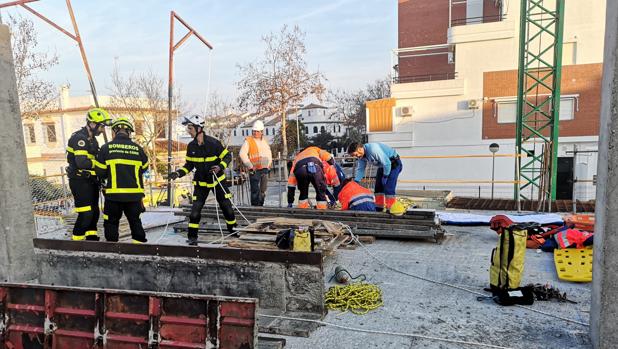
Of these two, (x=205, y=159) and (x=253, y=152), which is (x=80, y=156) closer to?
(x=205, y=159)

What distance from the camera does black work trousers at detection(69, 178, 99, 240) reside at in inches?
232

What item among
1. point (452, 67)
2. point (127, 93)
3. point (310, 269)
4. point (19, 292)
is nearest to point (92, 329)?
point (19, 292)

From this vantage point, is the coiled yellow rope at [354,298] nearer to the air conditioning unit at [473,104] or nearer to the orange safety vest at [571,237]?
the orange safety vest at [571,237]

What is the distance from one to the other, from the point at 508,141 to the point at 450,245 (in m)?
17.4

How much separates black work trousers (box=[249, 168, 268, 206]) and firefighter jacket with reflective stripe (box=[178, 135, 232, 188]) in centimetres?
258

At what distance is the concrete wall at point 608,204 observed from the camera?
114 inches

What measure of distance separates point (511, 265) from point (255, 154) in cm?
575

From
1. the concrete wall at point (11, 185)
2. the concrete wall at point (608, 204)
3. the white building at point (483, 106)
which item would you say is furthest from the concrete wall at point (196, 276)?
the white building at point (483, 106)

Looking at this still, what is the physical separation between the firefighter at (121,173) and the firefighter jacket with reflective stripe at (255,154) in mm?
3062

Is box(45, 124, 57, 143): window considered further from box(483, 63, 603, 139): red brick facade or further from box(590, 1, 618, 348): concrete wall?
box(590, 1, 618, 348): concrete wall

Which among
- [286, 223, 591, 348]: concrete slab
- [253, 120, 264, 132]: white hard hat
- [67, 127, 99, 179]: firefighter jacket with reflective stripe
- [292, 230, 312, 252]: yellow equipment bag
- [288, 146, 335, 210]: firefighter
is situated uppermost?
[253, 120, 264, 132]: white hard hat

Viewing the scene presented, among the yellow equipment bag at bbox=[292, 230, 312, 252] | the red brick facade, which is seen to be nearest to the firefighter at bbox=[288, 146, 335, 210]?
the yellow equipment bag at bbox=[292, 230, 312, 252]

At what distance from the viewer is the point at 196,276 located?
14.9 ft

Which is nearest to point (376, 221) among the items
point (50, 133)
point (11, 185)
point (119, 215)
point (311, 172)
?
point (311, 172)
